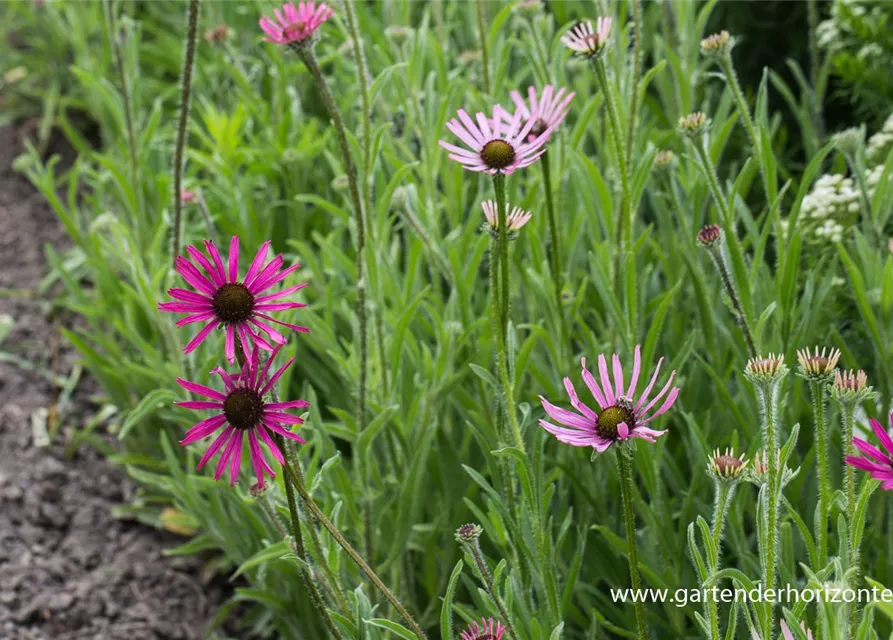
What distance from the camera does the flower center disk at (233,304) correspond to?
1.08 metres

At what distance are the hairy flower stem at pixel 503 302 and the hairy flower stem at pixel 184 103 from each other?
58 centimetres

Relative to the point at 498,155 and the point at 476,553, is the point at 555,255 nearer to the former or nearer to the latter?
the point at 498,155

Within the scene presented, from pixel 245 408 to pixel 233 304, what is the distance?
0.38 feet

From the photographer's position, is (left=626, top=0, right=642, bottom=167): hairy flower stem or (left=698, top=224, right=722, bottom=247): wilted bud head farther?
(left=626, top=0, right=642, bottom=167): hairy flower stem

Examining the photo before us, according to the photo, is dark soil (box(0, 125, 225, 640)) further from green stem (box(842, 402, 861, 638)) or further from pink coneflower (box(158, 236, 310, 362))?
green stem (box(842, 402, 861, 638))

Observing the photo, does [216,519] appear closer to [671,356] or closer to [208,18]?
[671,356]

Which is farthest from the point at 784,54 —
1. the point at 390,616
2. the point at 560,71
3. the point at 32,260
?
the point at 32,260

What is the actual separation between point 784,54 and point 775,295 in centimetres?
163

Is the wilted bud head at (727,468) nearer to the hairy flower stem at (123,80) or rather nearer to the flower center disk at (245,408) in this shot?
the flower center disk at (245,408)

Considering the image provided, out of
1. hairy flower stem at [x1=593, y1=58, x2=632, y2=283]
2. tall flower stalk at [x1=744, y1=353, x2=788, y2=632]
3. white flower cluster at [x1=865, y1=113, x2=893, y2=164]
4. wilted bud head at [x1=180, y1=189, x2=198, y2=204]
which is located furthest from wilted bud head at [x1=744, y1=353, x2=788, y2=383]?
wilted bud head at [x1=180, y1=189, x2=198, y2=204]

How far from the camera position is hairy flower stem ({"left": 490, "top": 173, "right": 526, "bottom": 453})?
116 centimetres

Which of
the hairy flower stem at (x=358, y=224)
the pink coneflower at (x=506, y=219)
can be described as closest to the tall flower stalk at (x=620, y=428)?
the pink coneflower at (x=506, y=219)

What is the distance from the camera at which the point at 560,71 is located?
2.05m

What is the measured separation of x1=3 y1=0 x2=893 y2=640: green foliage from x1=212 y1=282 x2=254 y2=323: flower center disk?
10.9 inches
